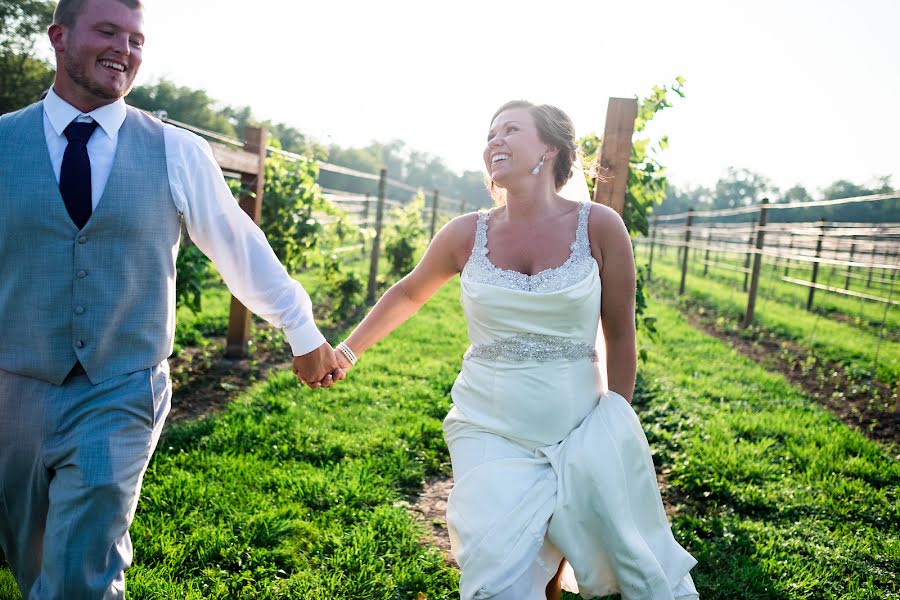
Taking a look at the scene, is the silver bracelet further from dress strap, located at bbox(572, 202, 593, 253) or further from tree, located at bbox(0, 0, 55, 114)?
tree, located at bbox(0, 0, 55, 114)

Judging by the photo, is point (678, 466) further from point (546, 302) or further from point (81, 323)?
point (81, 323)

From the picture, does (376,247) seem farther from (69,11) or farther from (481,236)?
(69,11)

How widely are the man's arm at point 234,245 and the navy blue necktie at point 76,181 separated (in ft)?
A: 0.85

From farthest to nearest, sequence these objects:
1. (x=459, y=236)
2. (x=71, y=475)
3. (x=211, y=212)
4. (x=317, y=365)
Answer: (x=459, y=236)
(x=317, y=365)
(x=211, y=212)
(x=71, y=475)

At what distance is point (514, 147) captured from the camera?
2.92 metres

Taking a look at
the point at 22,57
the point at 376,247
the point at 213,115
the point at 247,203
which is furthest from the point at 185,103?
the point at 247,203

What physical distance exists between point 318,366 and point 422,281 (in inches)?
25.0

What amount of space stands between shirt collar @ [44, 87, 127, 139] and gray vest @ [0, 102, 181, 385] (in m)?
0.05

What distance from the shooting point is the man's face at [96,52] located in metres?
2.29

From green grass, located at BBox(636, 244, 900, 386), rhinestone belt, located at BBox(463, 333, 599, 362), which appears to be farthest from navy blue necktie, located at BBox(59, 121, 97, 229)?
green grass, located at BBox(636, 244, 900, 386)

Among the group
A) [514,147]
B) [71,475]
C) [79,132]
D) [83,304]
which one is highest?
[514,147]

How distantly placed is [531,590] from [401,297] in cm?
146

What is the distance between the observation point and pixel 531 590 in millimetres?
2453

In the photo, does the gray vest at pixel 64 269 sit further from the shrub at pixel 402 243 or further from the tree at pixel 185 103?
the tree at pixel 185 103
